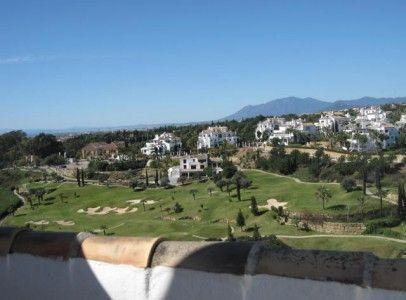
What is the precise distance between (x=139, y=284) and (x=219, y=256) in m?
0.74

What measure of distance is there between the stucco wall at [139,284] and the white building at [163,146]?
127 m

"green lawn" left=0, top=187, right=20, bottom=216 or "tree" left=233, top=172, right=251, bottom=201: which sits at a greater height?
"tree" left=233, top=172, right=251, bottom=201

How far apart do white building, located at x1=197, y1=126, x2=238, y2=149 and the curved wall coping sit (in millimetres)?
126959

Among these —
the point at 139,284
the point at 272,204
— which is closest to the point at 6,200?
the point at 272,204

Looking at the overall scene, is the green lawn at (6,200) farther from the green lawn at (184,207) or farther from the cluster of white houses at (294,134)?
the cluster of white houses at (294,134)

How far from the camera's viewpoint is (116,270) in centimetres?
462

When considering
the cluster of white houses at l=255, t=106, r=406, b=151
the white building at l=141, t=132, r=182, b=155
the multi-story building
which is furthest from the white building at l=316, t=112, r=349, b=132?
the multi-story building

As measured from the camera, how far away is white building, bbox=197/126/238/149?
133 meters

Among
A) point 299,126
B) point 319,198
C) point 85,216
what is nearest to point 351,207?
point 319,198

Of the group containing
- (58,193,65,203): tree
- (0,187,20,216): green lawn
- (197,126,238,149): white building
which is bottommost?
(0,187,20,216): green lawn

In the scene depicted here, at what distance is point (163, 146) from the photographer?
134 m

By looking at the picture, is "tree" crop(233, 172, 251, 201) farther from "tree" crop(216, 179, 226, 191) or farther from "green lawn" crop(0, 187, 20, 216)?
"green lawn" crop(0, 187, 20, 216)

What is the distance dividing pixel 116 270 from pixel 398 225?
5260 cm

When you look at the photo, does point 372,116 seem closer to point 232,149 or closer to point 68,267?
point 232,149
